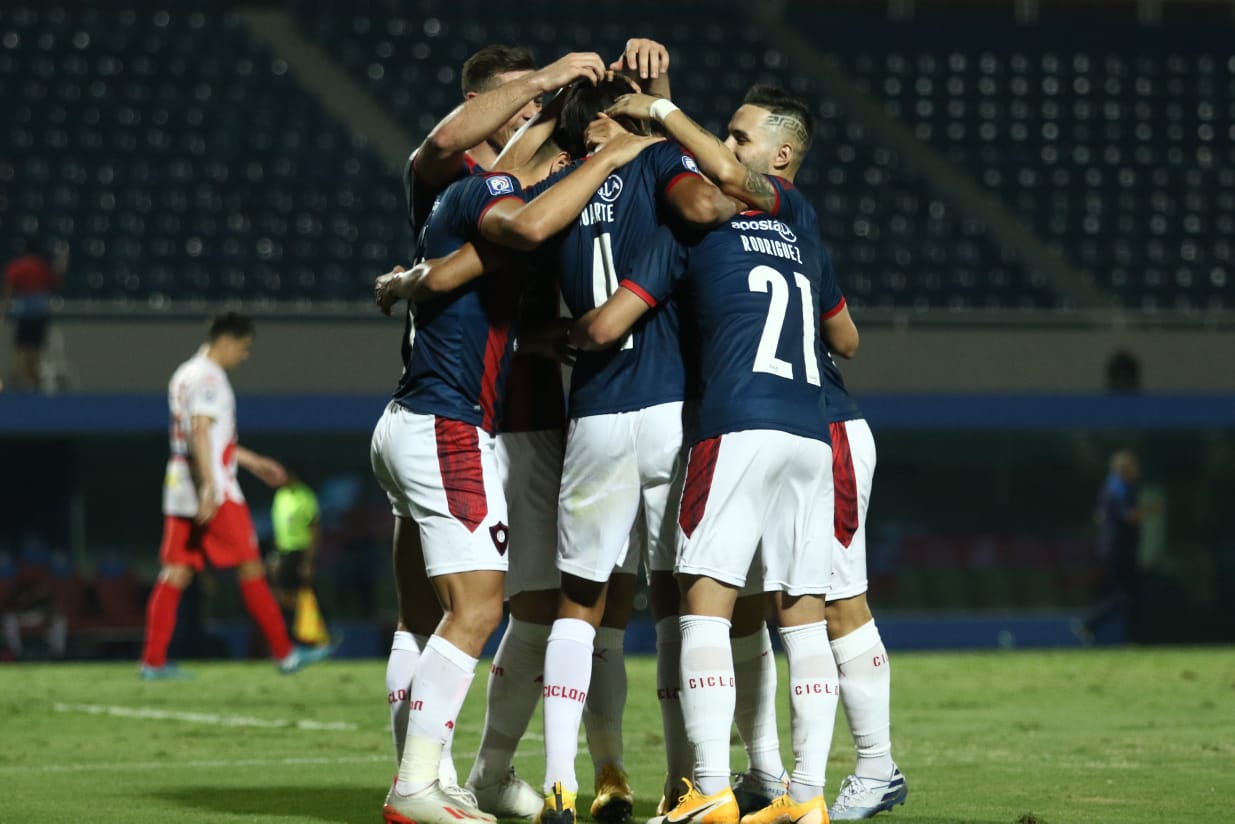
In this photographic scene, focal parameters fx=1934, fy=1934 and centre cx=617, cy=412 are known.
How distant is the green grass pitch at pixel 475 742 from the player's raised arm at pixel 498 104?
2.19 meters

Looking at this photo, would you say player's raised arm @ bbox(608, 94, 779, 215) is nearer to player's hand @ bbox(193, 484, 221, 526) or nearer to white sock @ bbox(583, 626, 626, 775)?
white sock @ bbox(583, 626, 626, 775)

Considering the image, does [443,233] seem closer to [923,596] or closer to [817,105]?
[923,596]

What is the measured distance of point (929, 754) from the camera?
835 cm

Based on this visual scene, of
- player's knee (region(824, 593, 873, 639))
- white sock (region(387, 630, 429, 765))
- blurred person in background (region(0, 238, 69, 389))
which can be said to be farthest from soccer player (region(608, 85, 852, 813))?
blurred person in background (region(0, 238, 69, 389))

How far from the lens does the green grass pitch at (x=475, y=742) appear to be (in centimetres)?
659

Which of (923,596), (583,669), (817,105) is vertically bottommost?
(923,596)

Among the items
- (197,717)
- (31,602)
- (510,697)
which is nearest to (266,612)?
(197,717)

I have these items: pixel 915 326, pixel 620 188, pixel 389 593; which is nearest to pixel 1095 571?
pixel 915 326

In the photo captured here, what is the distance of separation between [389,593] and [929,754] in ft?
32.9

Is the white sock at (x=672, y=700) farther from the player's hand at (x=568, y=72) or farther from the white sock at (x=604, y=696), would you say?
the player's hand at (x=568, y=72)

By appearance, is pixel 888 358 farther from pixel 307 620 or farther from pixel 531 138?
pixel 531 138

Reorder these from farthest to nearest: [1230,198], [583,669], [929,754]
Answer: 1. [1230,198]
2. [929,754]
3. [583,669]

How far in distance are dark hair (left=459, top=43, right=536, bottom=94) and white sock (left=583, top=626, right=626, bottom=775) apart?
1.88m

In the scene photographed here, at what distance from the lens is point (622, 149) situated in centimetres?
Answer: 596
